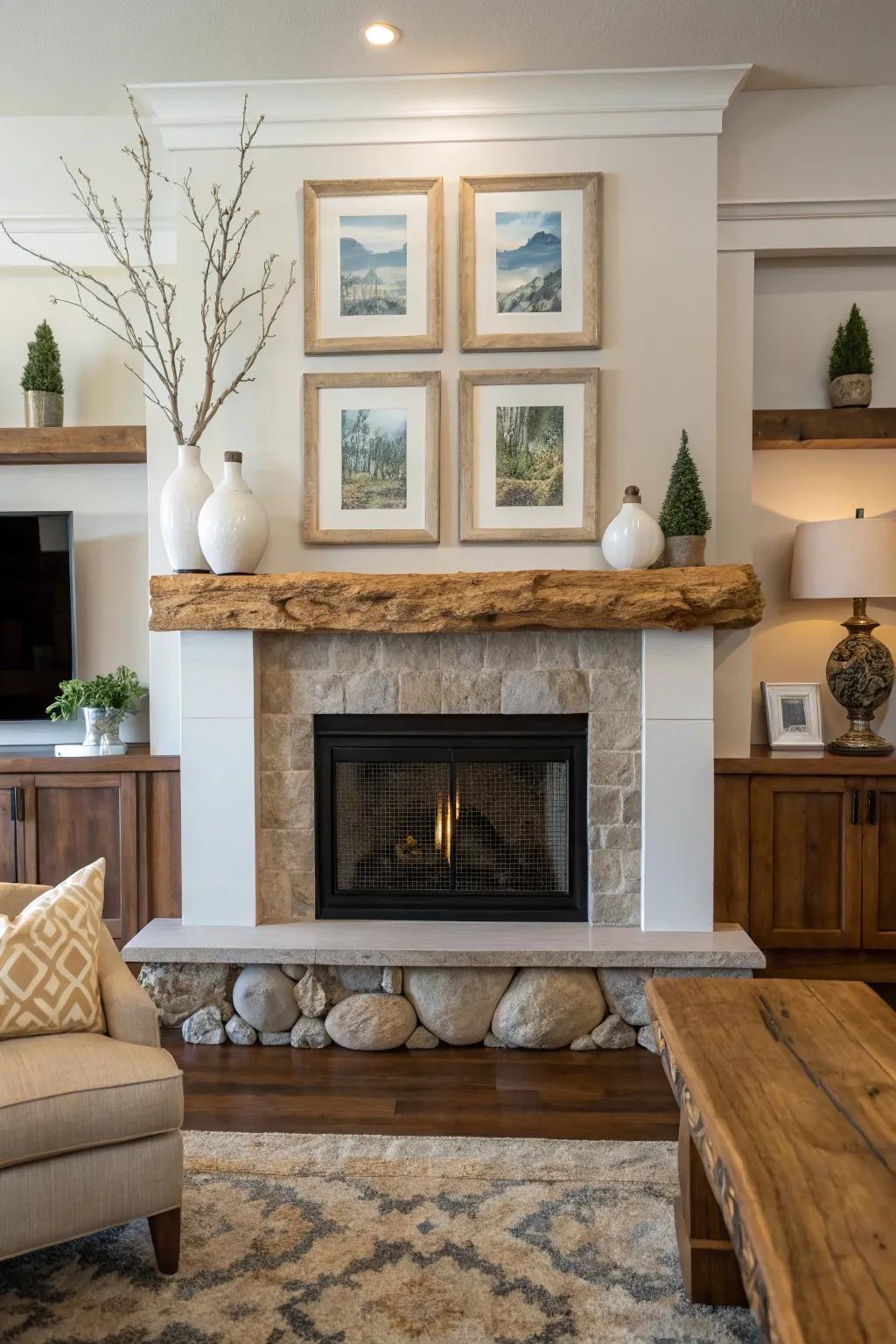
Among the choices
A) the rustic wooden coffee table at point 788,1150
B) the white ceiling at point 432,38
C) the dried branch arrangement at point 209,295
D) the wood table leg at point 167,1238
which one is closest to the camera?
the rustic wooden coffee table at point 788,1150

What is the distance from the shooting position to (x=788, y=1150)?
4.22 feet

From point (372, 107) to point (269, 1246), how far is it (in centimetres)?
332

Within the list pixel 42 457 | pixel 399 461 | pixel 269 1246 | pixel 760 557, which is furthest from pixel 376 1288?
pixel 42 457

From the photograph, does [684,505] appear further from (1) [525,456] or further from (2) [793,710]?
(2) [793,710]

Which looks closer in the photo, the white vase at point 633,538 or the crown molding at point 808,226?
the white vase at point 633,538

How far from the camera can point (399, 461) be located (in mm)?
3250

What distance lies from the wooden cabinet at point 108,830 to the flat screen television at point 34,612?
0.43 meters

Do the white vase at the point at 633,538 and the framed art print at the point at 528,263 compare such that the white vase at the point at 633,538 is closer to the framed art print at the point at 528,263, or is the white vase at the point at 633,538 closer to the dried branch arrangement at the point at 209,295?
the framed art print at the point at 528,263

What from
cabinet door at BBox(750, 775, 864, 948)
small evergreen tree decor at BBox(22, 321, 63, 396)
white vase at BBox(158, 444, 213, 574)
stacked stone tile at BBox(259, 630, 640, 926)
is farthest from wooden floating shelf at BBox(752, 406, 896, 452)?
small evergreen tree decor at BBox(22, 321, 63, 396)

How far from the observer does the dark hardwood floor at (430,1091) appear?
2420 mm

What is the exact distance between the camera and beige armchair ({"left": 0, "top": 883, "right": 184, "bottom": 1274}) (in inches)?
65.8

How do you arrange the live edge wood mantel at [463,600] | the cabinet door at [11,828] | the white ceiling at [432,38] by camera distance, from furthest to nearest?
1. the cabinet door at [11,828]
2. the live edge wood mantel at [463,600]
3. the white ceiling at [432,38]

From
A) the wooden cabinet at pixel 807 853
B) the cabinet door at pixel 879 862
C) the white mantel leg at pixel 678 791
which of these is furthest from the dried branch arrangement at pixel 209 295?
the cabinet door at pixel 879 862

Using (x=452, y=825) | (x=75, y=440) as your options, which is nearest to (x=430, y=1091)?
(x=452, y=825)
